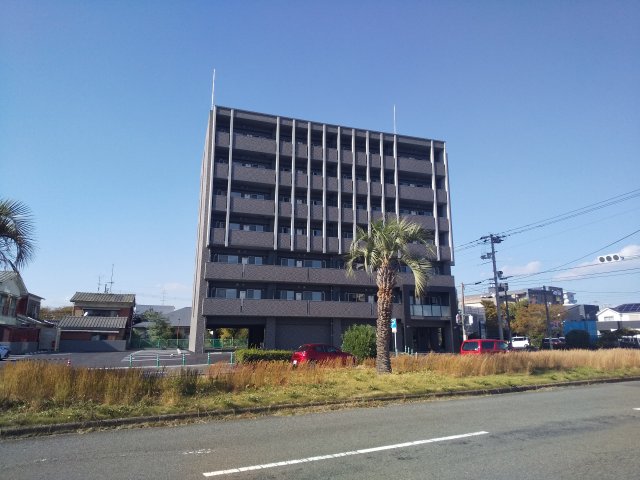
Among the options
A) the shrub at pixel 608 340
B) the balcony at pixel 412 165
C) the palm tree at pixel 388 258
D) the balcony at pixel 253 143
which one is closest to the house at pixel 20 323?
the balcony at pixel 253 143

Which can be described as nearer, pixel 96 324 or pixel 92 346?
pixel 92 346

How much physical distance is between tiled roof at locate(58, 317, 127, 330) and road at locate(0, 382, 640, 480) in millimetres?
48874

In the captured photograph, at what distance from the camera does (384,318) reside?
18.7 m

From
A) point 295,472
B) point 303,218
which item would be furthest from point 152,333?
point 295,472

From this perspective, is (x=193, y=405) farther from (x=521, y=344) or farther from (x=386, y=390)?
(x=521, y=344)

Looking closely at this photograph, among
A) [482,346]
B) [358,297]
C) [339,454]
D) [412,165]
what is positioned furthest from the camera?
[412,165]

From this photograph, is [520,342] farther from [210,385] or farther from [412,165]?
[210,385]

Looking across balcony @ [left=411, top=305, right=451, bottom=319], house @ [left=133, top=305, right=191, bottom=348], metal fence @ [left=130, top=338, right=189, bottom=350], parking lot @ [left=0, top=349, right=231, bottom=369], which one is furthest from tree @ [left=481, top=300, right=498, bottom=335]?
house @ [left=133, top=305, right=191, bottom=348]

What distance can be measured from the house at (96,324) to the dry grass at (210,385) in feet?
134

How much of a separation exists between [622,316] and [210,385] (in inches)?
3876

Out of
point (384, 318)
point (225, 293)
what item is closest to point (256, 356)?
point (384, 318)

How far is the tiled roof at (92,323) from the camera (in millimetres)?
50688

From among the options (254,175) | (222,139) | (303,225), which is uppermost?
(222,139)

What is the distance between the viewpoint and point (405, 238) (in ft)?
63.5
